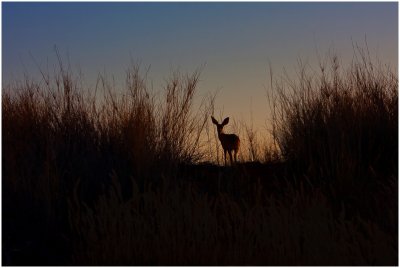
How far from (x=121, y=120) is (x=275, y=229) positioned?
3.54 meters

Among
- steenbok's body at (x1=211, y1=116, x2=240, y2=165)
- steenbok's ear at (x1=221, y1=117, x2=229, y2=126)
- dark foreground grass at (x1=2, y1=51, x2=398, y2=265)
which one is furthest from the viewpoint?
steenbok's ear at (x1=221, y1=117, x2=229, y2=126)

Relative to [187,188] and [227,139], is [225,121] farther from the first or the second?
[187,188]

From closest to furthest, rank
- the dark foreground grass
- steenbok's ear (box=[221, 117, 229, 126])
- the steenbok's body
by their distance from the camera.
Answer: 1. the dark foreground grass
2. the steenbok's body
3. steenbok's ear (box=[221, 117, 229, 126])

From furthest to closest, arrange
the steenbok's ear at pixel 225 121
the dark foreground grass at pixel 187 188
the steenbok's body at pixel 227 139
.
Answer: the steenbok's ear at pixel 225 121
the steenbok's body at pixel 227 139
the dark foreground grass at pixel 187 188

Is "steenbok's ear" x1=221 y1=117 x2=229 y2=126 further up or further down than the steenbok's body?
further up

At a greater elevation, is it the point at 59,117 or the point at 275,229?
the point at 59,117

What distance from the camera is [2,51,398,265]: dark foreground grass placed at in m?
5.38

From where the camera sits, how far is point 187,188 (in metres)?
7.40

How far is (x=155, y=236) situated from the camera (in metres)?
5.55

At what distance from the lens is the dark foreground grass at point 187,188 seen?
5.38 meters

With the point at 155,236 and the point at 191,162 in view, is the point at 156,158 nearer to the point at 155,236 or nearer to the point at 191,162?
the point at 191,162

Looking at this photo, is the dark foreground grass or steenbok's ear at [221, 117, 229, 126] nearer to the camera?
the dark foreground grass

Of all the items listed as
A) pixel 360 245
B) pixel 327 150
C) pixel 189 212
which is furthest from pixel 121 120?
pixel 360 245

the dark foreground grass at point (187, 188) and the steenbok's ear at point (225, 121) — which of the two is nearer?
the dark foreground grass at point (187, 188)
